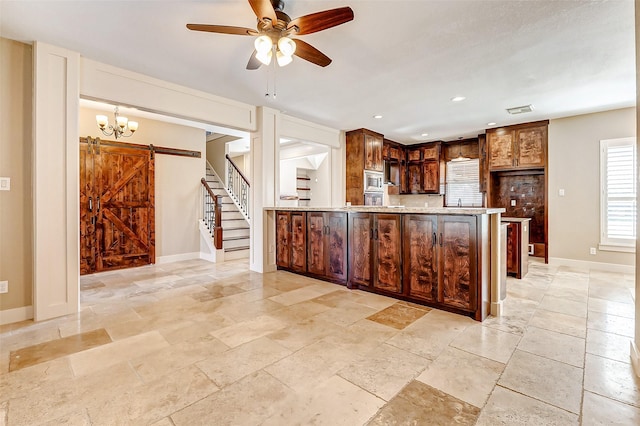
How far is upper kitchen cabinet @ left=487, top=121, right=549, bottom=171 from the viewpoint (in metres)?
5.66

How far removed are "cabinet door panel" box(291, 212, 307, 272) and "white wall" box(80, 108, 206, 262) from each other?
271cm

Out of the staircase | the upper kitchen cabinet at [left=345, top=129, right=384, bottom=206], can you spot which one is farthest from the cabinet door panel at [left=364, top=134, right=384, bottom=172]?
the staircase

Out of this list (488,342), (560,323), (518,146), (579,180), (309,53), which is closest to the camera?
(488,342)

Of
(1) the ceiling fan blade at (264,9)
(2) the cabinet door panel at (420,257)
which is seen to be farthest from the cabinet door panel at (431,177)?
(1) the ceiling fan blade at (264,9)

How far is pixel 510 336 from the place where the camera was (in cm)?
250

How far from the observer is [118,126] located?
4.78 meters

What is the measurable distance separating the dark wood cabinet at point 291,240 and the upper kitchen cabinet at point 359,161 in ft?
6.84

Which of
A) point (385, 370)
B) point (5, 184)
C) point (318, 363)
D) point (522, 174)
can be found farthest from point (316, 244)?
point (522, 174)

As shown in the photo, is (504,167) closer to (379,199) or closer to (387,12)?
(379,199)

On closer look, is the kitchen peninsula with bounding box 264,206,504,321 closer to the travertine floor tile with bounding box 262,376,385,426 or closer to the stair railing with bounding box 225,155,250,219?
the travertine floor tile with bounding box 262,376,385,426

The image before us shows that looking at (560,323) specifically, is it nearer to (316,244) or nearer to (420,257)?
(420,257)

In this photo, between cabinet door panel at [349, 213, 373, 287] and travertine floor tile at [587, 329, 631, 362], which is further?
cabinet door panel at [349, 213, 373, 287]

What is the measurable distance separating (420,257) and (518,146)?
440 centimetres

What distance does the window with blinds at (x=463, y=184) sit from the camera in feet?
23.6
